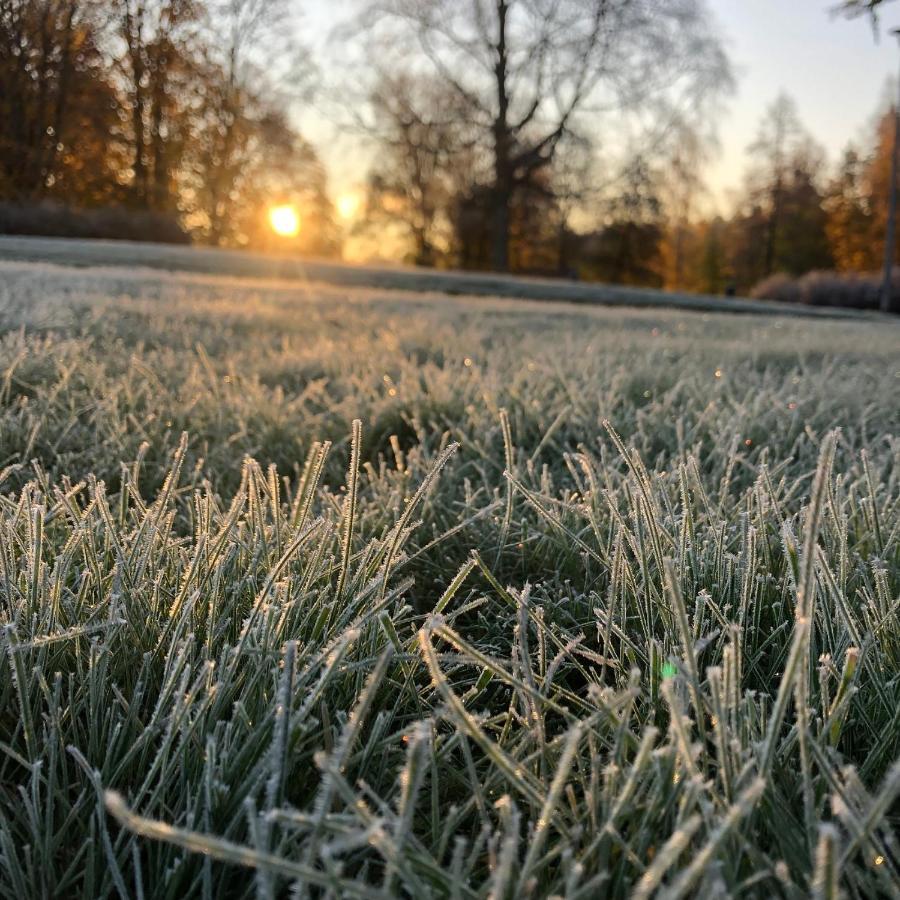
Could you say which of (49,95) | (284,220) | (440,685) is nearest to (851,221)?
(284,220)

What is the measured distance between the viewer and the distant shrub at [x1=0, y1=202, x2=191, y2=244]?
1855cm

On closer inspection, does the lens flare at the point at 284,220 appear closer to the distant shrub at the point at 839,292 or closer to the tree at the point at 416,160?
the tree at the point at 416,160

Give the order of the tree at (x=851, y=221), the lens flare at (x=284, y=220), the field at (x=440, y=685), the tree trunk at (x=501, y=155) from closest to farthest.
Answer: the field at (x=440, y=685), the tree trunk at (x=501, y=155), the lens flare at (x=284, y=220), the tree at (x=851, y=221)

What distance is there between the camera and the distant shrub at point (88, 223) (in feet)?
60.8

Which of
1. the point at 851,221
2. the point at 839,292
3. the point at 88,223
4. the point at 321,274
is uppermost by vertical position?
the point at 851,221

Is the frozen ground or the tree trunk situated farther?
the tree trunk

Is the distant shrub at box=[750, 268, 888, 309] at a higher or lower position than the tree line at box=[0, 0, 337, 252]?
lower

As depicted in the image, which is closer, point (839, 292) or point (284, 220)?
point (839, 292)

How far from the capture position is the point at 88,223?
64.6 feet

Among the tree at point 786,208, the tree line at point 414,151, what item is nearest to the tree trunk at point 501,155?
the tree line at point 414,151

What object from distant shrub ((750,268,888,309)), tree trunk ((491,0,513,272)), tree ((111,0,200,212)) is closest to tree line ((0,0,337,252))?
tree ((111,0,200,212))

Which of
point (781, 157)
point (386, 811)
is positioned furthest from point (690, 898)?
point (781, 157)

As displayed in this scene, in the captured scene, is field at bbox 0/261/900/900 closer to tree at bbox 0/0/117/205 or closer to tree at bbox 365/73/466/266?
tree at bbox 365/73/466/266

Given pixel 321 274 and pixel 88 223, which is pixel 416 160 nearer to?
pixel 88 223
